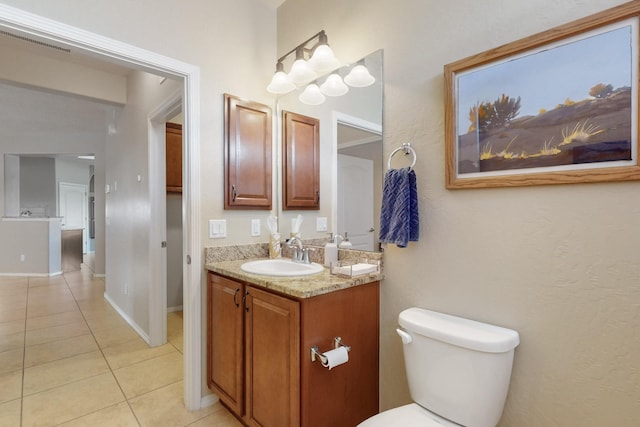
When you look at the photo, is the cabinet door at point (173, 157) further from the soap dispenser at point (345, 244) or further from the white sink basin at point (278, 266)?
the soap dispenser at point (345, 244)

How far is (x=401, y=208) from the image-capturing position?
1.38 meters

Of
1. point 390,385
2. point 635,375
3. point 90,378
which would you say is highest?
point 635,375

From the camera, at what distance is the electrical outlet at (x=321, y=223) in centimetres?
195

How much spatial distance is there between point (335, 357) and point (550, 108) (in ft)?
4.02

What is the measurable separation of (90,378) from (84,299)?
8.06 ft

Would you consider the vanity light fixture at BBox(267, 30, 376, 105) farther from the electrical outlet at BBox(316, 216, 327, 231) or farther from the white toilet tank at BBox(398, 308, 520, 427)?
the white toilet tank at BBox(398, 308, 520, 427)

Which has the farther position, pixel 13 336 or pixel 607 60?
pixel 13 336

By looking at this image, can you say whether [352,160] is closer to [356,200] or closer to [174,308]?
[356,200]

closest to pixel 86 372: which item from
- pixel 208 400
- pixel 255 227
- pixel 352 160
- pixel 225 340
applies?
pixel 208 400

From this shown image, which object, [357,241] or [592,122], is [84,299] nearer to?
[357,241]

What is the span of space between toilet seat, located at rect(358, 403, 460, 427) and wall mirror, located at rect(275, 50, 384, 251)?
76 cm

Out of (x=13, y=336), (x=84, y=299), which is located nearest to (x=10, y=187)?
(x=84, y=299)

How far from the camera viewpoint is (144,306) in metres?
2.83

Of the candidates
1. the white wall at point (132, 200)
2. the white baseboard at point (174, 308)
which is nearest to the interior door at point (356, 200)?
the white wall at point (132, 200)
